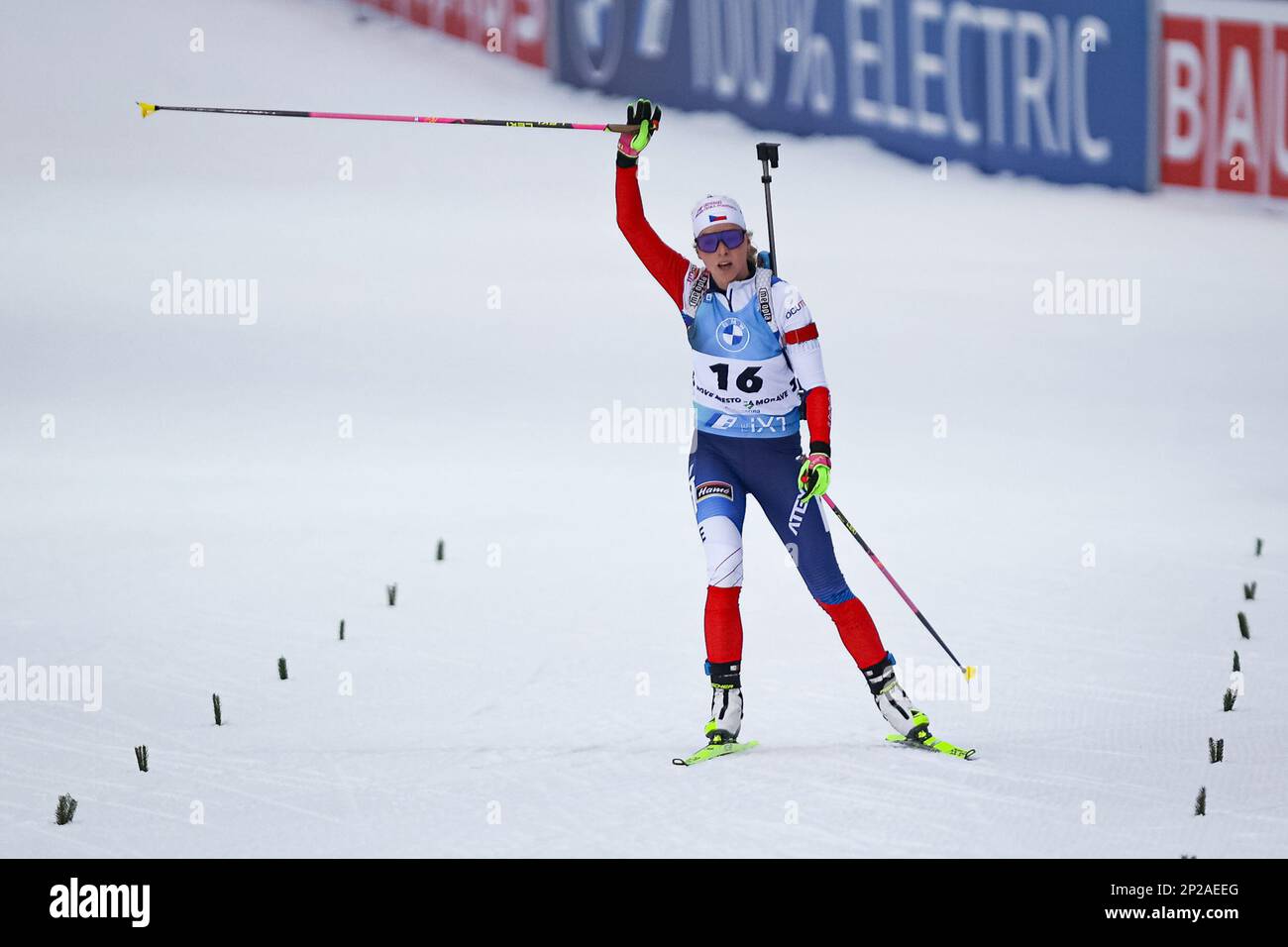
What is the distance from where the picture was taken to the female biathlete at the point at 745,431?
6.81 meters

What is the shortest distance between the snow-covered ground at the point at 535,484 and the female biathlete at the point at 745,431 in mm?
362

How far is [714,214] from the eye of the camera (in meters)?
6.81

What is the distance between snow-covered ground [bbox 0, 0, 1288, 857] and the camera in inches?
252

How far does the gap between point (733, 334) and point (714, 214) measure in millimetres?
439

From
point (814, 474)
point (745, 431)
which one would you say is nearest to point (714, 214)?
point (745, 431)

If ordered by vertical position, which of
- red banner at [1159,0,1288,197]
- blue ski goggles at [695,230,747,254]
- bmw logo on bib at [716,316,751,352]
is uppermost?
red banner at [1159,0,1288,197]

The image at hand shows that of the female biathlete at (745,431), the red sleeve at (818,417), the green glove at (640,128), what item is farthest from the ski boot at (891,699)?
the green glove at (640,128)

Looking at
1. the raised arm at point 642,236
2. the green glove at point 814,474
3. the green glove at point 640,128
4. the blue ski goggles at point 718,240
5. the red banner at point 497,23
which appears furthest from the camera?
the red banner at point 497,23

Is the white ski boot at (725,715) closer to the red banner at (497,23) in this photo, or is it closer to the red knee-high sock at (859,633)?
the red knee-high sock at (859,633)

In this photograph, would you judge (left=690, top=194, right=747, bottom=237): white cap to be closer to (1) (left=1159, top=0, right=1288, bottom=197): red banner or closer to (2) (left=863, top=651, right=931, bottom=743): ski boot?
(2) (left=863, top=651, right=931, bottom=743): ski boot

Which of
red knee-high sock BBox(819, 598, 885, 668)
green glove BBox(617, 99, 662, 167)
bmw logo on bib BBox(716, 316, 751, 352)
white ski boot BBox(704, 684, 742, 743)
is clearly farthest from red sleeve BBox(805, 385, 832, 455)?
green glove BBox(617, 99, 662, 167)

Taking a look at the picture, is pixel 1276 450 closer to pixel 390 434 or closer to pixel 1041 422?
pixel 1041 422

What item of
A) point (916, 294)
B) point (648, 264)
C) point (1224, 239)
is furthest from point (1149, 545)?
point (1224, 239)

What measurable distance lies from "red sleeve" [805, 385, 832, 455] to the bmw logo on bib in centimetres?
30
